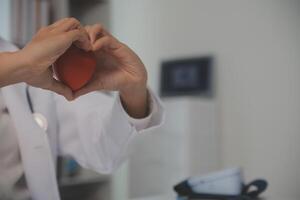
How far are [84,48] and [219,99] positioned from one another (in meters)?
1.33

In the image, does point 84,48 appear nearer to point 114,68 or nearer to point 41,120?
point 114,68

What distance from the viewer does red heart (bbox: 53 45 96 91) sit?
1.59ft

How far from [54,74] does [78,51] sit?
0.14ft

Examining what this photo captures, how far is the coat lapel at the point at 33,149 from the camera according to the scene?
0.68 metres

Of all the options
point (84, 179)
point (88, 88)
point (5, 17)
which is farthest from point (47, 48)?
point (84, 179)

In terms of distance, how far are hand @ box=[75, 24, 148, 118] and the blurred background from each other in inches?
35.7

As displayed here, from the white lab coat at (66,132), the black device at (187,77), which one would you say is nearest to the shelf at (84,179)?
the black device at (187,77)

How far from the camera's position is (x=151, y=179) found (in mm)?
1731

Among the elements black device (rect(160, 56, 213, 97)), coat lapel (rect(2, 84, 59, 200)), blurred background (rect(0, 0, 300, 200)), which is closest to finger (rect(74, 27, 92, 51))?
coat lapel (rect(2, 84, 59, 200))

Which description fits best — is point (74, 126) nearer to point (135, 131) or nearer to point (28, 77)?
point (135, 131)

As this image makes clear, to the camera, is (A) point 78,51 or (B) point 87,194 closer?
(A) point 78,51

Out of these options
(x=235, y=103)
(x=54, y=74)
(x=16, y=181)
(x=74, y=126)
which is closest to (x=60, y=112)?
(x=74, y=126)

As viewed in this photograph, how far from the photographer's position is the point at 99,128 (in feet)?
2.36

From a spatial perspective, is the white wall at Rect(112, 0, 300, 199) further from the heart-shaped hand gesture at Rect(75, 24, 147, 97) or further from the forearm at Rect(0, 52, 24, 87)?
the forearm at Rect(0, 52, 24, 87)
